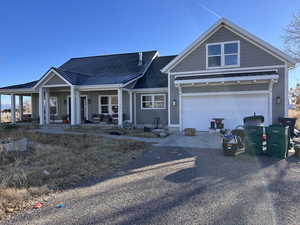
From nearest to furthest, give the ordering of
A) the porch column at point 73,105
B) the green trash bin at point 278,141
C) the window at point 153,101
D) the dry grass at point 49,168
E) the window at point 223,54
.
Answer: the dry grass at point 49,168
the green trash bin at point 278,141
the window at point 223,54
the porch column at point 73,105
the window at point 153,101

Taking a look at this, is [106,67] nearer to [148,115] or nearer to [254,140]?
[148,115]

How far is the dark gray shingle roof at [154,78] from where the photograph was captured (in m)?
14.9

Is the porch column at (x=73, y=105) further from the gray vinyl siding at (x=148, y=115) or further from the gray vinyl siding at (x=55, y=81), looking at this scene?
the gray vinyl siding at (x=148, y=115)

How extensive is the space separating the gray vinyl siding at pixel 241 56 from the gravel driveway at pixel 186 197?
23.3 ft

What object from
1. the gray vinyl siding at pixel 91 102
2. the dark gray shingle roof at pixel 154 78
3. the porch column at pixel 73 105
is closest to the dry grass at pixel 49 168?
the porch column at pixel 73 105

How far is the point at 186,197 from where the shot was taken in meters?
3.71

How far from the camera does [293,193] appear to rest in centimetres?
384

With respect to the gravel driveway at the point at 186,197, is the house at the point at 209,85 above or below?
above

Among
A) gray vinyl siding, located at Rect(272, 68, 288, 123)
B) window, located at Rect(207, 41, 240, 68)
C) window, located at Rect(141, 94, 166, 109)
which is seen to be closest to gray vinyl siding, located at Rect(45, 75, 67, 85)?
window, located at Rect(141, 94, 166, 109)

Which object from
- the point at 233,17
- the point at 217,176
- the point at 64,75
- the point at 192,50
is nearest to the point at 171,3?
the point at 192,50

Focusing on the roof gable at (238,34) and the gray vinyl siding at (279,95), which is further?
the gray vinyl siding at (279,95)

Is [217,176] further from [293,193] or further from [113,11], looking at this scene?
[113,11]

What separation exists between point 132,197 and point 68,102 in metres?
16.0

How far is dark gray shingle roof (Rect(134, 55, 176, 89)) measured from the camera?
48.8ft
